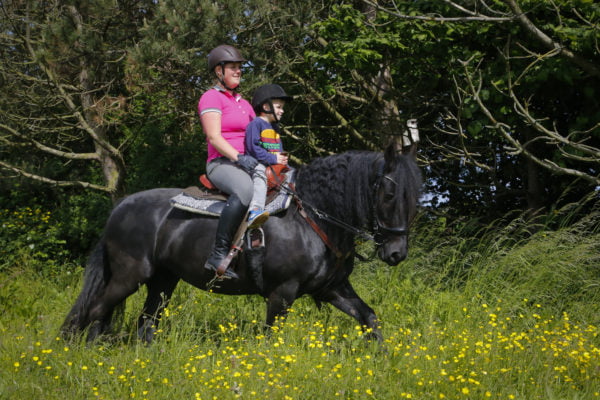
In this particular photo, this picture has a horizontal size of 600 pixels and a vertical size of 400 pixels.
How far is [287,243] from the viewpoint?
15.4 feet

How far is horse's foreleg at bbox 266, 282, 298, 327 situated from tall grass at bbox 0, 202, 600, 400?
103mm

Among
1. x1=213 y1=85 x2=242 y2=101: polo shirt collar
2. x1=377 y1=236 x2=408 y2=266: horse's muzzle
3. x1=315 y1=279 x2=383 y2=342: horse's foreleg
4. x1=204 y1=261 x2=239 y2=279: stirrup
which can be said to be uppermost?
x1=213 y1=85 x2=242 y2=101: polo shirt collar

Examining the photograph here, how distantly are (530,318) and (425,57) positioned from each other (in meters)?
3.88

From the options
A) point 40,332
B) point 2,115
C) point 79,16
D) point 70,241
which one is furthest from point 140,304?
point 70,241

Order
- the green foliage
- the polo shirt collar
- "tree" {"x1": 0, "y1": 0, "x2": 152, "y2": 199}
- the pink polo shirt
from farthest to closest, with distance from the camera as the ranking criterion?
the green foliage → "tree" {"x1": 0, "y1": 0, "x2": 152, "y2": 199} → the polo shirt collar → the pink polo shirt

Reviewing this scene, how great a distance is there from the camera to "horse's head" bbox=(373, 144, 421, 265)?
4273 millimetres

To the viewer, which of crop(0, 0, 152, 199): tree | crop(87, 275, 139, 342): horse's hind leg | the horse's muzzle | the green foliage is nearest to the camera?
the horse's muzzle

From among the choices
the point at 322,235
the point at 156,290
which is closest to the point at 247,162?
the point at 322,235

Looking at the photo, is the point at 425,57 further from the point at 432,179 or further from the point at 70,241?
the point at 70,241

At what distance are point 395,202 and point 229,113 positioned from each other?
1630 mm

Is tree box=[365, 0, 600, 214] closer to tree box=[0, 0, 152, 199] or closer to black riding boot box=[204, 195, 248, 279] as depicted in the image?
black riding boot box=[204, 195, 248, 279]

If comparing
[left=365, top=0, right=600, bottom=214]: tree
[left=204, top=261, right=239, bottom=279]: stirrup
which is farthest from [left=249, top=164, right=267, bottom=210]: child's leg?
[left=365, top=0, right=600, bottom=214]: tree

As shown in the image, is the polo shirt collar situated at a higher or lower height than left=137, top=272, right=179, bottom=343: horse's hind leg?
higher

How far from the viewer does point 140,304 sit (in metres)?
6.46
